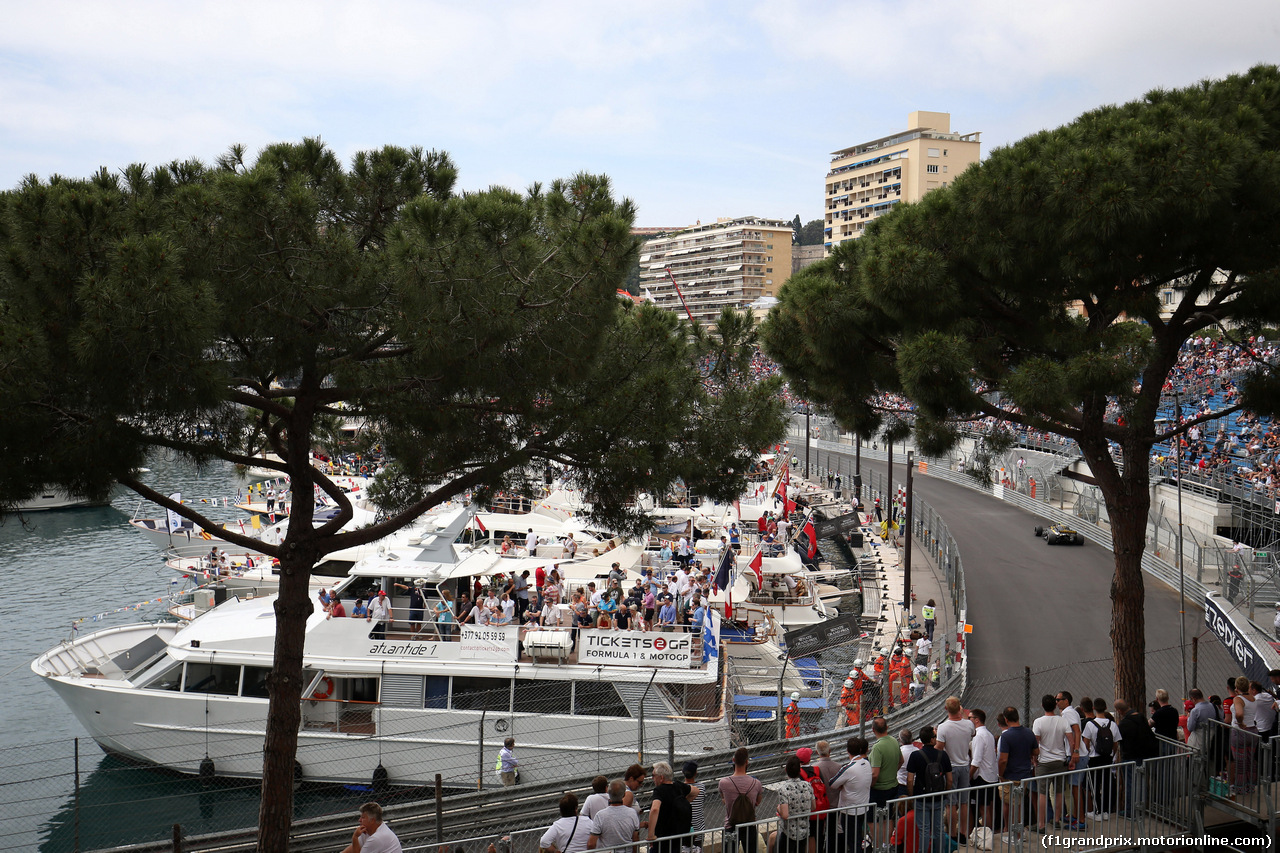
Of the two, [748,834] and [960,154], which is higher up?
[960,154]

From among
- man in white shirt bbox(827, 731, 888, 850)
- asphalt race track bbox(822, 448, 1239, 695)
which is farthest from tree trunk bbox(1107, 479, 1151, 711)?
asphalt race track bbox(822, 448, 1239, 695)

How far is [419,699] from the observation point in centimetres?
1627

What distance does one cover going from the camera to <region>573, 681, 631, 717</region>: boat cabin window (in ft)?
52.3

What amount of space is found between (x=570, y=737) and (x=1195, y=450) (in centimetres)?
3025

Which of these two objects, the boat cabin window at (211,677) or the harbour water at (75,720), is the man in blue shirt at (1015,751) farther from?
the boat cabin window at (211,677)

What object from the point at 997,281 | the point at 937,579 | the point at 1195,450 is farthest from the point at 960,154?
the point at 997,281

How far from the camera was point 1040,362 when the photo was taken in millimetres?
10938

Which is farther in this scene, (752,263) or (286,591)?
(752,263)

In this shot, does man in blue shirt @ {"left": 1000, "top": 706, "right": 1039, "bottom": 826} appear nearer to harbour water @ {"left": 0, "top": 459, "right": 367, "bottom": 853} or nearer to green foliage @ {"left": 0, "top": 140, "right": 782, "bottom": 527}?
green foliage @ {"left": 0, "top": 140, "right": 782, "bottom": 527}

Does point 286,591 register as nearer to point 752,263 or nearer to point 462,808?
point 462,808

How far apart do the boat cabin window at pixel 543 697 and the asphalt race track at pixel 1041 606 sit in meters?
9.37

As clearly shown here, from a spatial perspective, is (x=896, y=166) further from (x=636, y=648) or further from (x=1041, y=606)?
(x=636, y=648)

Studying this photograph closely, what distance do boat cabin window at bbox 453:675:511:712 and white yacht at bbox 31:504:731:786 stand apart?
2 cm

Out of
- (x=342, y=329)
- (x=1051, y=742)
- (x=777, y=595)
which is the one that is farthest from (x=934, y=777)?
(x=777, y=595)
